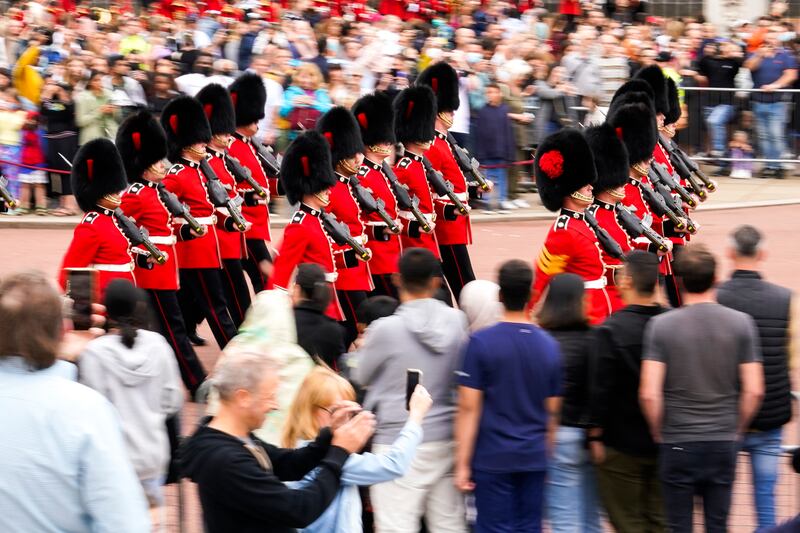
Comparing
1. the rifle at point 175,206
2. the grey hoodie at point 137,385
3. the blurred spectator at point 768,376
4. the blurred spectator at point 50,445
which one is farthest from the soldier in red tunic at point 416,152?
the blurred spectator at point 50,445

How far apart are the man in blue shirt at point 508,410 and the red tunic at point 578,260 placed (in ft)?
8.34

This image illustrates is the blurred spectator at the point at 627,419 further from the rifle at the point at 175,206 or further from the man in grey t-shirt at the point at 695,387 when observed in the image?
the rifle at the point at 175,206

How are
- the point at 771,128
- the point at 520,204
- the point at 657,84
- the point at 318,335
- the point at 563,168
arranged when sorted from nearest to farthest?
the point at 318,335 → the point at 563,168 → the point at 657,84 → the point at 520,204 → the point at 771,128

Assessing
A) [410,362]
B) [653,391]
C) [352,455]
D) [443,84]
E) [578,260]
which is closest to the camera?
[352,455]

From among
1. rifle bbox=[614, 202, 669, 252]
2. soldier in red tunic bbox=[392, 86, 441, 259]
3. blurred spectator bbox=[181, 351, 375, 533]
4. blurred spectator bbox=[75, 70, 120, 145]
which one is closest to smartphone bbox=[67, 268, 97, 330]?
blurred spectator bbox=[181, 351, 375, 533]

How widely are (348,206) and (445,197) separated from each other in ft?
3.72

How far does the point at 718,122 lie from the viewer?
49.8 feet

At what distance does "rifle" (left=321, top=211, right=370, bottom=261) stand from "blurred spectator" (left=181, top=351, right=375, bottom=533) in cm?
439

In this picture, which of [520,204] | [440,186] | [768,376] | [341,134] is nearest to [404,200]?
[440,186]

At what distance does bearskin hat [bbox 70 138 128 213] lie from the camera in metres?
7.88

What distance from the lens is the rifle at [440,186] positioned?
31.0ft

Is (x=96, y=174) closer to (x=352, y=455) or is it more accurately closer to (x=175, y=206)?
(x=175, y=206)

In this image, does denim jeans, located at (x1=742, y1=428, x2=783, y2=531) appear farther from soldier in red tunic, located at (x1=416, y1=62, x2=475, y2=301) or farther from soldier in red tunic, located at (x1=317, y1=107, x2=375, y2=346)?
soldier in red tunic, located at (x1=416, y1=62, x2=475, y2=301)

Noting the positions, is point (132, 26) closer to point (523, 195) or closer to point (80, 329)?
point (523, 195)
